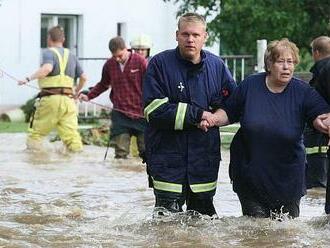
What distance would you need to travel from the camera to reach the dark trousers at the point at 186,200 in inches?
303

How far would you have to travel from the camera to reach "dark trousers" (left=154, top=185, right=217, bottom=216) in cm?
771

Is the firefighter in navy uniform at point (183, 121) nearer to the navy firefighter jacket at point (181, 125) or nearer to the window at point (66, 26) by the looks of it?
the navy firefighter jacket at point (181, 125)

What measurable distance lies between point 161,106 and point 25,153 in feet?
25.0

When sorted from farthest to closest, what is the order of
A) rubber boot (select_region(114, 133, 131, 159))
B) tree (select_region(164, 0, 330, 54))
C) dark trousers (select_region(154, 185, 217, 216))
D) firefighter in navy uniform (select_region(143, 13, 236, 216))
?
tree (select_region(164, 0, 330, 54)) → rubber boot (select_region(114, 133, 131, 159)) → dark trousers (select_region(154, 185, 217, 216)) → firefighter in navy uniform (select_region(143, 13, 236, 216))

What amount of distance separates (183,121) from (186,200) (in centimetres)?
73

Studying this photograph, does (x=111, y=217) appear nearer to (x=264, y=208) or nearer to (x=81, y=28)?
(x=264, y=208)

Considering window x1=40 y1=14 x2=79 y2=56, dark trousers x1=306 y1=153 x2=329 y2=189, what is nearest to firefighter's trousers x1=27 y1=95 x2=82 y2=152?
dark trousers x1=306 y1=153 x2=329 y2=189

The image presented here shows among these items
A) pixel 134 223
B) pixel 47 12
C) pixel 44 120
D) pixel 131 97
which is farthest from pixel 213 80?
pixel 47 12

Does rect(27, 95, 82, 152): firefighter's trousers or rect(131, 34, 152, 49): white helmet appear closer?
rect(131, 34, 152, 49): white helmet

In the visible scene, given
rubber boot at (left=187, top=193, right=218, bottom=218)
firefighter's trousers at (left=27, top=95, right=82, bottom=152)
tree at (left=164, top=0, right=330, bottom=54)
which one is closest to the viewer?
rubber boot at (left=187, top=193, right=218, bottom=218)

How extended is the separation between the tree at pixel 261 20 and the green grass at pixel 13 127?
3.97m

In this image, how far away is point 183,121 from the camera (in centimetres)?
751

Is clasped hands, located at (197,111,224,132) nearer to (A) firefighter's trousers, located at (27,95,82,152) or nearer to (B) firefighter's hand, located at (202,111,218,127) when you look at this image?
(B) firefighter's hand, located at (202,111,218,127)

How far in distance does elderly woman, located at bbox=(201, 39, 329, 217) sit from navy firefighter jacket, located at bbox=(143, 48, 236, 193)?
177mm
